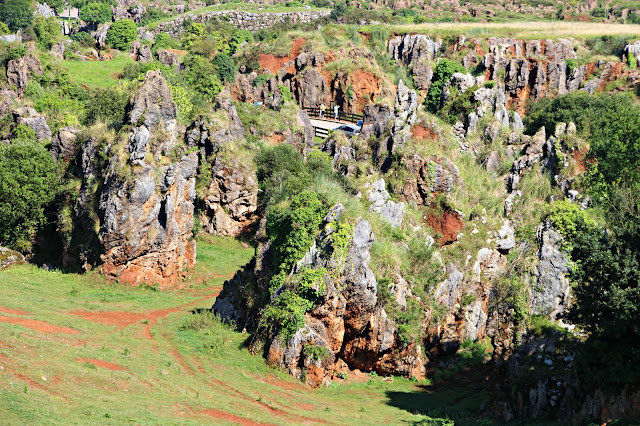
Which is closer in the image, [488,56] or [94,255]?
[94,255]

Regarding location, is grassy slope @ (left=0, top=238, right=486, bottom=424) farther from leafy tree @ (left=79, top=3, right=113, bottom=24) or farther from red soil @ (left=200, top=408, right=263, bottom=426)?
leafy tree @ (left=79, top=3, right=113, bottom=24)

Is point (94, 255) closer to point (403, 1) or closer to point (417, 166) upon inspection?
point (417, 166)

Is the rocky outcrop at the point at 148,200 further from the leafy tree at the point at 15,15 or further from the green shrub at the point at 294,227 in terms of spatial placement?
the leafy tree at the point at 15,15

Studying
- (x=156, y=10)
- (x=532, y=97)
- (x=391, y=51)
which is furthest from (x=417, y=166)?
(x=156, y=10)

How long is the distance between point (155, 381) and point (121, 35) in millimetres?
90274

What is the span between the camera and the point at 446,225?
3869 cm

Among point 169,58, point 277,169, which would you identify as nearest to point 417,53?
point 169,58

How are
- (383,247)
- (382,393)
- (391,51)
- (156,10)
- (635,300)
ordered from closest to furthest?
(635,300), (382,393), (383,247), (391,51), (156,10)

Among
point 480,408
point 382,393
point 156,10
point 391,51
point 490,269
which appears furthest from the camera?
point 156,10

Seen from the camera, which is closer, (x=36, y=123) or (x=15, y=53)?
(x=36, y=123)

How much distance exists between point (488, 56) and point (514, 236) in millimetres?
51993

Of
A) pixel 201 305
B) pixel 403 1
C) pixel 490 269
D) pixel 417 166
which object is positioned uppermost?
pixel 403 1

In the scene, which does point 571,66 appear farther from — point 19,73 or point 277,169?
point 19,73

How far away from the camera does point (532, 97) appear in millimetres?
79750
